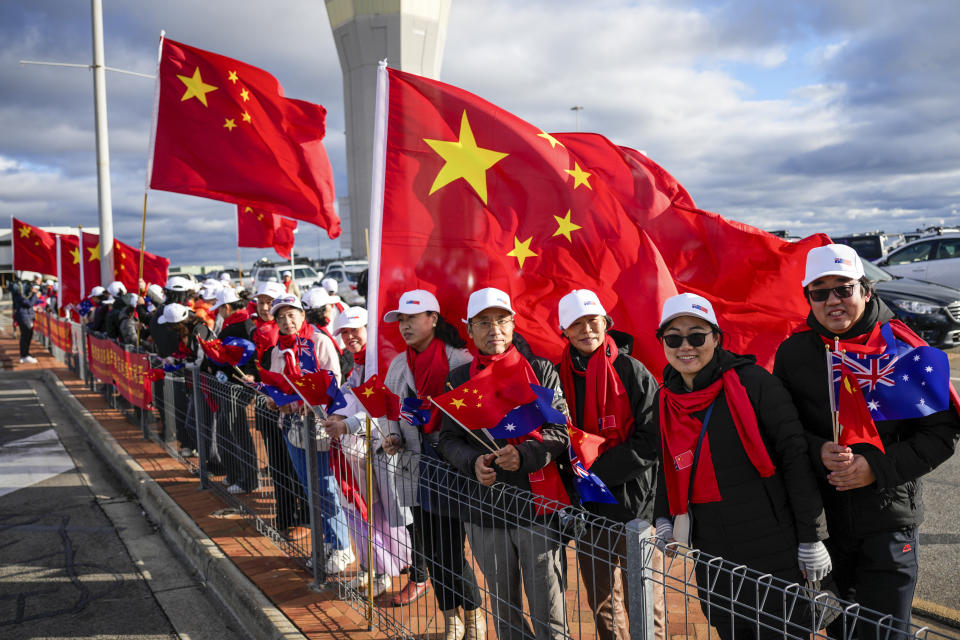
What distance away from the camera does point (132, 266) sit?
45.4ft

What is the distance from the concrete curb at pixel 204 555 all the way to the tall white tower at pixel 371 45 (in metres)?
39.1

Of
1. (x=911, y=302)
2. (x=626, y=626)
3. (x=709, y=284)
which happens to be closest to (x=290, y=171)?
(x=709, y=284)

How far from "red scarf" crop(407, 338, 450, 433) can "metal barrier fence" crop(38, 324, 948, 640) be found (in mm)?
245

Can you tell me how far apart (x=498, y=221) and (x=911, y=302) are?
10124mm

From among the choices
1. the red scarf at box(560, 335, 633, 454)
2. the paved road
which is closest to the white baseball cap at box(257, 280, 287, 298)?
the paved road

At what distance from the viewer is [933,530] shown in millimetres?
5160

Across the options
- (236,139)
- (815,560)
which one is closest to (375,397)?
(815,560)

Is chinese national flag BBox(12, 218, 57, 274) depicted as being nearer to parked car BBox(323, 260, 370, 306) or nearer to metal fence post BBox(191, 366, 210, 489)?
parked car BBox(323, 260, 370, 306)

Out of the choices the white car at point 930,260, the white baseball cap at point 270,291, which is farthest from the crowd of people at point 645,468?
the white car at point 930,260

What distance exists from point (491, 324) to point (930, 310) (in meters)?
10.8

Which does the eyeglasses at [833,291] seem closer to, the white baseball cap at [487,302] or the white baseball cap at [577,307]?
the white baseball cap at [577,307]

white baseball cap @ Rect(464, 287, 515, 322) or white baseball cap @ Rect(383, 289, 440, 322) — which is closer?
white baseball cap @ Rect(464, 287, 515, 322)

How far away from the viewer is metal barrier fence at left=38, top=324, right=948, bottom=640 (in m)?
2.46

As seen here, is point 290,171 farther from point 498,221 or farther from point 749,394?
point 749,394
